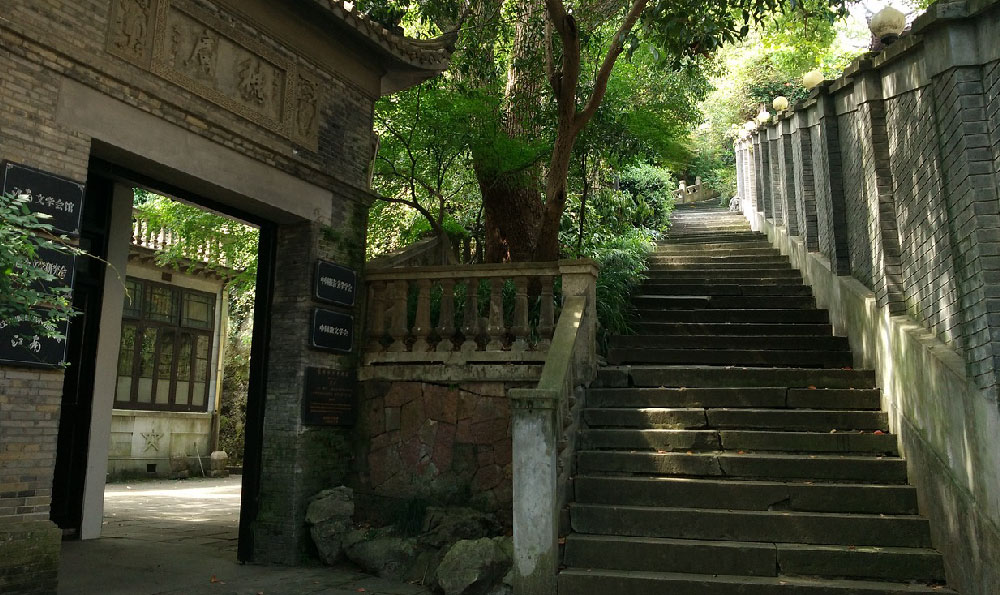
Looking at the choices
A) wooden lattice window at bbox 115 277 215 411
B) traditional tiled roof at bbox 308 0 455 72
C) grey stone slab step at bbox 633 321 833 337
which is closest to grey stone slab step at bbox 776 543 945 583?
grey stone slab step at bbox 633 321 833 337

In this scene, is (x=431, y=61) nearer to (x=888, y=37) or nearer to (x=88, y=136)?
(x=88, y=136)

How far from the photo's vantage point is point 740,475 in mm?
6117

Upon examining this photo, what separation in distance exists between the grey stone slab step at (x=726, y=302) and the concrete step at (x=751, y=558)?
447cm

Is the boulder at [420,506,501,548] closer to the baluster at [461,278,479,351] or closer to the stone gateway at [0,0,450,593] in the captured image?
the stone gateway at [0,0,450,593]

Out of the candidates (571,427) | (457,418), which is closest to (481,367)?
(457,418)

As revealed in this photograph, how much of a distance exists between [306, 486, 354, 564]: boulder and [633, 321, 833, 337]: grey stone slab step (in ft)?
12.7

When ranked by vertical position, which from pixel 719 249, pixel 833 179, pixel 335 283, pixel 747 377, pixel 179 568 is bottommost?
pixel 179 568

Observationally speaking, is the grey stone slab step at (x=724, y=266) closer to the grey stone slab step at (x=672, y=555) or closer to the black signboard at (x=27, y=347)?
the grey stone slab step at (x=672, y=555)

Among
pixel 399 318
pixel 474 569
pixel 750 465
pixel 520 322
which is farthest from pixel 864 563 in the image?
Answer: pixel 399 318

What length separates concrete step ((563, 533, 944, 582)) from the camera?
5066 millimetres

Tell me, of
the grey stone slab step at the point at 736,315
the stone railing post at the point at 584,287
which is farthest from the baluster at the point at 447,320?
the grey stone slab step at the point at 736,315

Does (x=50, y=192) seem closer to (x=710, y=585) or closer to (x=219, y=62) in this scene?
(x=219, y=62)

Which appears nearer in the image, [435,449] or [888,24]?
[888,24]

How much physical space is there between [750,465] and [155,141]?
5272mm
